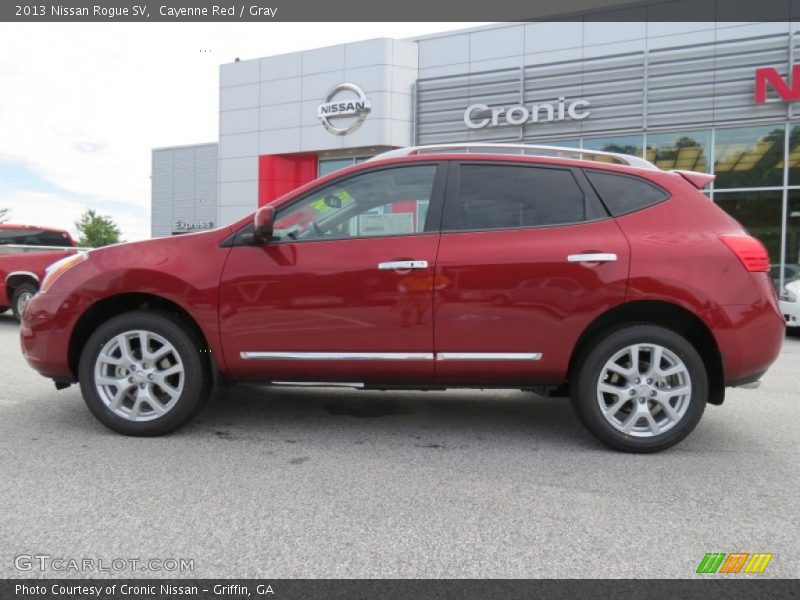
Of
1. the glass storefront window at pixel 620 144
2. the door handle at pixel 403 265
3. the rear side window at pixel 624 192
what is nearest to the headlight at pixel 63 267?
the door handle at pixel 403 265

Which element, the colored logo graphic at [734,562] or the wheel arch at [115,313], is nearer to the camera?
the colored logo graphic at [734,562]

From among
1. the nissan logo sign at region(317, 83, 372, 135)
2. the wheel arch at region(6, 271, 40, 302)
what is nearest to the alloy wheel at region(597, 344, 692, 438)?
the wheel arch at region(6, 271, 40, 302)

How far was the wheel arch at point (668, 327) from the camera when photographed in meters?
3.73

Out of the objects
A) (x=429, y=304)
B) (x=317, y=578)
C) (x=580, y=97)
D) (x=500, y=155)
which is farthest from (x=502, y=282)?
(x=580, y=97)

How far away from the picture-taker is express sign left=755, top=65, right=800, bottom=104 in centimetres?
1469

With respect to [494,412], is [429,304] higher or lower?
higher

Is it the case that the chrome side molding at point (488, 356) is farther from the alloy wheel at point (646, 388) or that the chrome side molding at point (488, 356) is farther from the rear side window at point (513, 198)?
the rear side window at point (513, 198)

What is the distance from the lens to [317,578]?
2.26 meters

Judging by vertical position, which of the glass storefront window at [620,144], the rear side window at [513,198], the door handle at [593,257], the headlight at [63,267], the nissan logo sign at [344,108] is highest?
the nissan logo sign at [344,108]

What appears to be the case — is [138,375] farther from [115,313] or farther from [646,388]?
[646,388]

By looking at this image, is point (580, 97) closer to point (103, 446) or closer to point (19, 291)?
point (19, 291)

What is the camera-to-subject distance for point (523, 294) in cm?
368

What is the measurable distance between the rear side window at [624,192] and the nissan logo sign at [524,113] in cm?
1406

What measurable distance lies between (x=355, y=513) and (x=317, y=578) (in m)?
0.57
